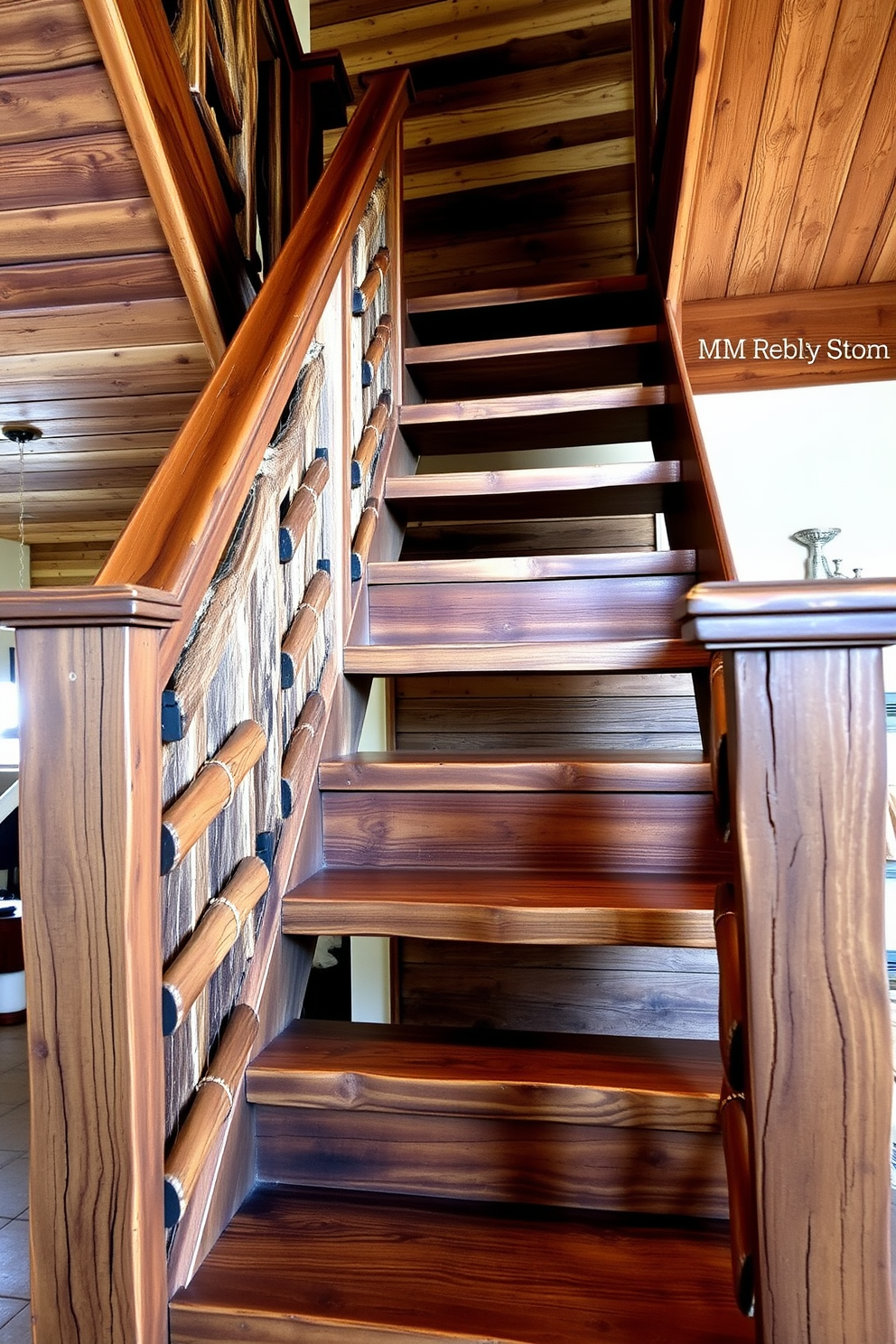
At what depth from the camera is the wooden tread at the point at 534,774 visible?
4.98 ft

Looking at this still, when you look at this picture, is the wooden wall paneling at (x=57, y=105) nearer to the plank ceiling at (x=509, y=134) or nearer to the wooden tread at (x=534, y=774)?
the wooden tread at (x=534, y=774)

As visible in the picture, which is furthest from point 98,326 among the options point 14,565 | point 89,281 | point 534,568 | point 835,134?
point 14,565

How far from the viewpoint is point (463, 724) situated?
3271mm

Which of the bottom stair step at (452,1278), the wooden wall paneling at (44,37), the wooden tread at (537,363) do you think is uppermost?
the wooden wall paneling at (44,37)

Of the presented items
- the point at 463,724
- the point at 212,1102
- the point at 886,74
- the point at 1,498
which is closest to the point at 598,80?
the point at 886,74

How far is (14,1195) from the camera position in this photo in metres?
2.00

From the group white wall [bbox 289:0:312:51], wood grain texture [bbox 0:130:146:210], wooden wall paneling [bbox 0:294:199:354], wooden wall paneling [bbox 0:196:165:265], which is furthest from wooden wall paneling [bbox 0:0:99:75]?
white wall [bbox 289:0:312:51]

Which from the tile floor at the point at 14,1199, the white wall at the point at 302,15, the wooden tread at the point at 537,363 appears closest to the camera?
the tile floor at the point at 14,1199

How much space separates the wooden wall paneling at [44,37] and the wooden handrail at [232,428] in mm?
449

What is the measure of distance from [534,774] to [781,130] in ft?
6.07

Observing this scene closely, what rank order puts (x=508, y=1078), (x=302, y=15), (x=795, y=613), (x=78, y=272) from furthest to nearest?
(x=302, y=15)
(x=78, y=272)
(x=508, y=1078)
(x=795, y=613)

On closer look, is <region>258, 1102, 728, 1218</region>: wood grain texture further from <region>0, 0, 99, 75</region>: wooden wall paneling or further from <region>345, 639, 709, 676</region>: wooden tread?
<region>0, 0, 99, 75</region>: wooden wall paneling

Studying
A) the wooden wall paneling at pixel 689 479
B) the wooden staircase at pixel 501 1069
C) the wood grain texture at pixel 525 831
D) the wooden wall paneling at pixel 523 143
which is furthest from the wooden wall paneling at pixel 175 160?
the wooden wall paneling at pixel 523 143

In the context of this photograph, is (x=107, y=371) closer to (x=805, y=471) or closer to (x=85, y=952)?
(x=85, y=952)
